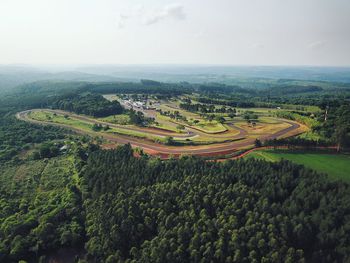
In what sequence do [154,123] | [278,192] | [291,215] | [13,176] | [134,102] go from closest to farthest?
1. [291,215]
2. [278,192]
3. [13,176]
4. [154,123]
5. [134,102]

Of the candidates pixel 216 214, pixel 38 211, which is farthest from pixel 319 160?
pixel 38 211

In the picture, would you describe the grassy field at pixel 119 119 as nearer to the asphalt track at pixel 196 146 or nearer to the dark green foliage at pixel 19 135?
the asphalt track at pixel 196 146

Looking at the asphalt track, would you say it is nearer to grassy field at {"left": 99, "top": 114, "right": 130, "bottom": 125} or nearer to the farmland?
the farmland

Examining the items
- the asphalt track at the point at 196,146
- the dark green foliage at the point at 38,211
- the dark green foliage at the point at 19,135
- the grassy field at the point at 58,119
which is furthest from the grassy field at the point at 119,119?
the dark green foliage at the point at 38,211

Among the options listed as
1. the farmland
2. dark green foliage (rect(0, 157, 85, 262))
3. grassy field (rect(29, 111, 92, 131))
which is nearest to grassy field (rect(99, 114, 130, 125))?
the farmland

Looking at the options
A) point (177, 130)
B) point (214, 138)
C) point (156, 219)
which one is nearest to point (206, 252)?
point (156, 219)

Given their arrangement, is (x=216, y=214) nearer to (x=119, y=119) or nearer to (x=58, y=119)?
(x=119, y=119)

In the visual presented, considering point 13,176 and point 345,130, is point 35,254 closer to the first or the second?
point 13,176
